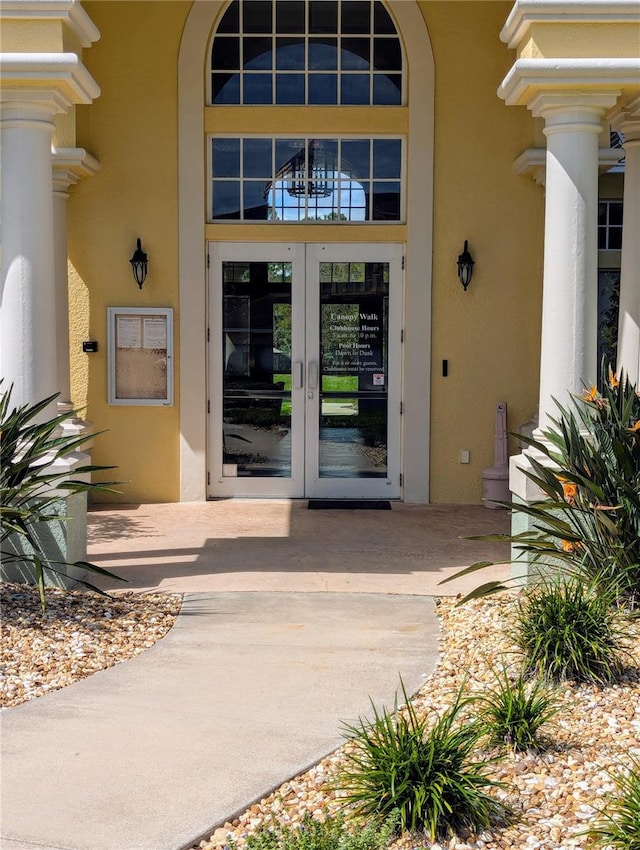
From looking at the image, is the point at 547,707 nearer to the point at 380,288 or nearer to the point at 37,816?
the point at 37,816

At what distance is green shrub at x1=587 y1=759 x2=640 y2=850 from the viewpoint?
328 centimetres

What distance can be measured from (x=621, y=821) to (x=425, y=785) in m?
0.65

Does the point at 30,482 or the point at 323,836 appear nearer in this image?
the point at 323,836

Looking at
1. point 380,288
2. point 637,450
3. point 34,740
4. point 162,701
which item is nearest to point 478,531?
→ point 380,288

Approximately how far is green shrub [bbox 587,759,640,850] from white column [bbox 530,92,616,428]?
322cm

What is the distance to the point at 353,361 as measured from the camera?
10258 mm

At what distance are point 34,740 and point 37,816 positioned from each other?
0.71m

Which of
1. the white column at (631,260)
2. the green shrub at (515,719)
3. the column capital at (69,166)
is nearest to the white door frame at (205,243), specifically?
the column capital at (69,166)

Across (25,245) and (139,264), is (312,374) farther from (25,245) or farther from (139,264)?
(25,245)

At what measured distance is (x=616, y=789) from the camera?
3.72 meters

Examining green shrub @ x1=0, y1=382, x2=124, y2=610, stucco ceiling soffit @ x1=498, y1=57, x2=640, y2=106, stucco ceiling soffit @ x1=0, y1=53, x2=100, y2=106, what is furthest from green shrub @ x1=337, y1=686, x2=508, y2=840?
stucco ceiling soffit @ x1=0, y1=53, x2=100, y2=106

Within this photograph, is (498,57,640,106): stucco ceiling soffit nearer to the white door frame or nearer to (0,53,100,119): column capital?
(0,53,100,119): column capital

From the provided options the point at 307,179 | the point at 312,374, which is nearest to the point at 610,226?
the point at 307,179

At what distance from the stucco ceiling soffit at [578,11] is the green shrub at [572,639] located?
3.56m
